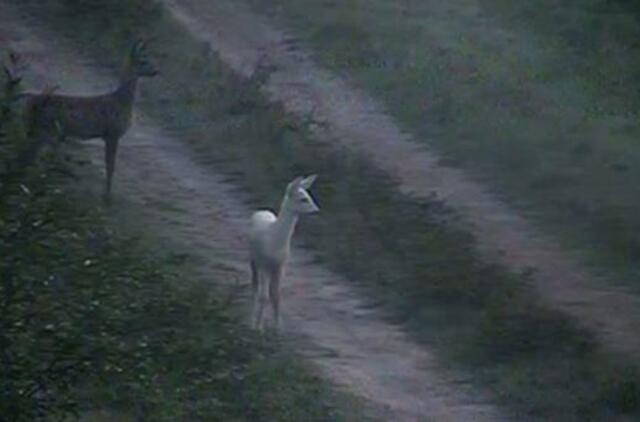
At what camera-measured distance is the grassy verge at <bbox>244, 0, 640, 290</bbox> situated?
16.4 m

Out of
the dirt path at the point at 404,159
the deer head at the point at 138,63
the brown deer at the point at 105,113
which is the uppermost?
the deer head at the point at 138,63

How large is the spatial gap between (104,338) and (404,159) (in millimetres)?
9522

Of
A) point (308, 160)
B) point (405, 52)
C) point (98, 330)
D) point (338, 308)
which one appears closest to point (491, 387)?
point (338, 308)

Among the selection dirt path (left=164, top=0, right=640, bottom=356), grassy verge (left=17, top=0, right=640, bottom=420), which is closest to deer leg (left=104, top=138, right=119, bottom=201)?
grassy verge (left=17, top=0, right=640, bottom=420)

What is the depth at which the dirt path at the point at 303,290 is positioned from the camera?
12.2 metres

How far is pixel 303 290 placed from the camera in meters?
14.3

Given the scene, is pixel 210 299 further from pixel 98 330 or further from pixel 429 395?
pixel 98 330

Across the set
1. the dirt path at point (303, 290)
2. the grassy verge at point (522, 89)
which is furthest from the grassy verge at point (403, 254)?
the grassy verge at point (522, 89)

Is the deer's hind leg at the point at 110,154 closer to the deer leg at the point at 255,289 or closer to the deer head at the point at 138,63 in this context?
the deer head at the point at 138,63

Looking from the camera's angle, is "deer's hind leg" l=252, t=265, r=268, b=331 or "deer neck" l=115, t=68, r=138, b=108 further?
"deer neck" l=115, t=68, r=138, b=108

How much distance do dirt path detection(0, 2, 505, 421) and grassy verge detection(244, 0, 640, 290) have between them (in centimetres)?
215

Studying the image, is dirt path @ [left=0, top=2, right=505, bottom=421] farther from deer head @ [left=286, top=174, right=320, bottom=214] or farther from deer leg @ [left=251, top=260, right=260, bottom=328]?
deer head @ [left=286, top=174, right=320, bottom=214]

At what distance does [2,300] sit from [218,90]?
1179cm

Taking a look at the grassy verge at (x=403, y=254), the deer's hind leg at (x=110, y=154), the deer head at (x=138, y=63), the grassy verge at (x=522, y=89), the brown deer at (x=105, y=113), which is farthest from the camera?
the grassy verge at (x=522, y=89)
